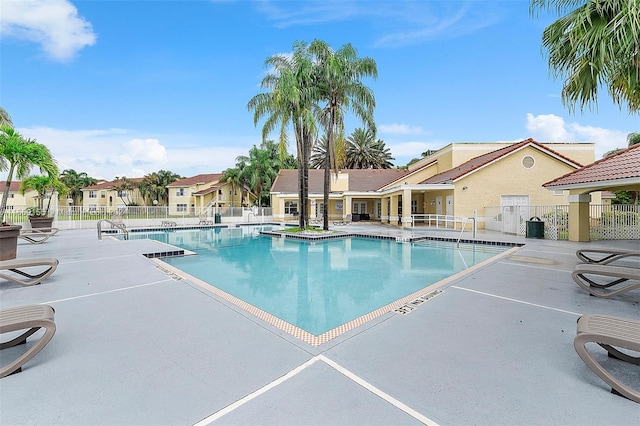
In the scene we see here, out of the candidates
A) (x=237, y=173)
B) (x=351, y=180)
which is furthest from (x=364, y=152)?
(x=237, y=173)

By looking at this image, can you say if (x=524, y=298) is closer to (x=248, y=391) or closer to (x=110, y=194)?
(x=248, y=391)

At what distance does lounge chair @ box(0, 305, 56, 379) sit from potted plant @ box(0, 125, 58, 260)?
7299 mm

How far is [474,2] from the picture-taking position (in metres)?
12.0

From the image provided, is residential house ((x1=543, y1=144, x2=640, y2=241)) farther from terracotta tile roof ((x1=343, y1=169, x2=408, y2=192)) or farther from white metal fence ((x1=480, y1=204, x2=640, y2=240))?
terracotta tile roof ((x1=343, y1=169, x2=408, y2=192))

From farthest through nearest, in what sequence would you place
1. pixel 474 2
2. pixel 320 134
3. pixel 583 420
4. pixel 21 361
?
pixel 320 134 < pixel 474 2 < pixel 21 361 < pixel 583 420

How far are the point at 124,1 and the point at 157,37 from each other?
3.01 metres

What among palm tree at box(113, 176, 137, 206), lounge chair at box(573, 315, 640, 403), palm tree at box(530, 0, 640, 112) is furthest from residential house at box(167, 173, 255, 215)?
lounge chair at box(573, 315, 640, 403)

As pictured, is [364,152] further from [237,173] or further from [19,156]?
[19,156]

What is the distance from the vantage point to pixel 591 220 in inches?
640

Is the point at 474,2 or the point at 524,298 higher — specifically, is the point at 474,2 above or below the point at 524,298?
above

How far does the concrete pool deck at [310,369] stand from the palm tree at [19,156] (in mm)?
6430

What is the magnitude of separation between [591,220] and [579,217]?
2954 millimetres

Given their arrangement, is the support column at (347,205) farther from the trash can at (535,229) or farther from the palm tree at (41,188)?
the palm tree at (41,188)

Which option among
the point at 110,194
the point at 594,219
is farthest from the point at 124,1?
the point at 110,194
